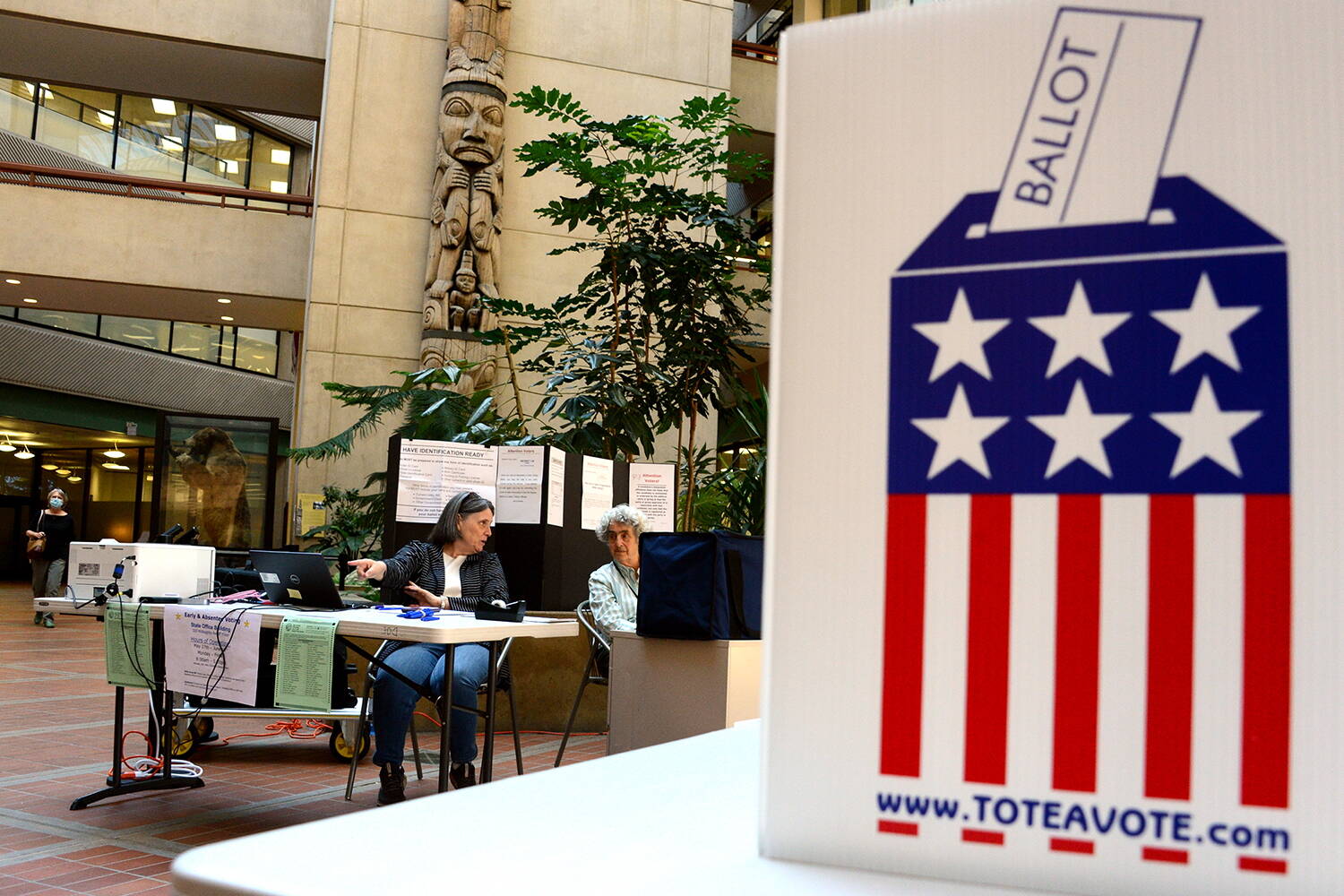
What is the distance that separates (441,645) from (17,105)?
744 inches

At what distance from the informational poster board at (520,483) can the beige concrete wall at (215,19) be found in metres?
8.51

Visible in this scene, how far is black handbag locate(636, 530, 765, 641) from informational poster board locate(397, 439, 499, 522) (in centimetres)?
236

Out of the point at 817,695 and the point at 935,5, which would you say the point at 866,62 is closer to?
the point at 935,5

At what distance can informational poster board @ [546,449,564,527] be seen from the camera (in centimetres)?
739

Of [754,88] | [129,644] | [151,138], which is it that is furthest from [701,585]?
[151,138]

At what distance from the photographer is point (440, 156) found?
12320 millimetres

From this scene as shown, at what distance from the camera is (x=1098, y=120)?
1.87 ft

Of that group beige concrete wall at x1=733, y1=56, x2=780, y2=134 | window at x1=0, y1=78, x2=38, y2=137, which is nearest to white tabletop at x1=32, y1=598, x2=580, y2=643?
beige concrete wall at x1=733, y1=56, x2=780, y2=134

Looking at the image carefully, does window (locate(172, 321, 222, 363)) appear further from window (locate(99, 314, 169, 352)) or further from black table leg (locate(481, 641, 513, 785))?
black table leg (locate(481, 641, 513, 785))

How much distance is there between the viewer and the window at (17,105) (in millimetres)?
19312

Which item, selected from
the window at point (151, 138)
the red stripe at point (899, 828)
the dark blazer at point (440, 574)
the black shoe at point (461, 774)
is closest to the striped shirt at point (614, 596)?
the dark blazer at point (440, 574)

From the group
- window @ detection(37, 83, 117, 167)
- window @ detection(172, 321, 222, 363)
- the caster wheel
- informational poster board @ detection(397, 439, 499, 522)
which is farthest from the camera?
window @ detection(172, 321, 222, 363)

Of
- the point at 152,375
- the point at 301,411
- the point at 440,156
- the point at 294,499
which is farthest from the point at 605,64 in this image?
the point at 152,375

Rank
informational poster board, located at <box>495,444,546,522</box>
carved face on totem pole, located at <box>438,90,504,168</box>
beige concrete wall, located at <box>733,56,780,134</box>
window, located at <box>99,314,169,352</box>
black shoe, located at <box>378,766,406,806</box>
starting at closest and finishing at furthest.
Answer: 1. black shoe, located at <box>378,766,406,806</box>
2. informational poster board, located at <box>495,444,546,522</box>
3. carved face on totem pole, located at <box>438,90,504,168</box>
4. beige concrete wall, located at <box>733,56,780,134</box>
5. window, located at <box>99,314,169,352</box>
